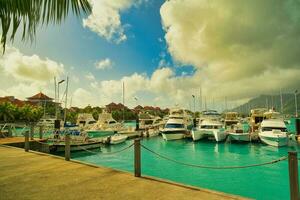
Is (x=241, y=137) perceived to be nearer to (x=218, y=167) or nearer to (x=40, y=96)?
(x=218, y=167)

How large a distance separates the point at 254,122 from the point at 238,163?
27.9 metres

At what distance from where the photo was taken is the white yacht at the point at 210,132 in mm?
34344

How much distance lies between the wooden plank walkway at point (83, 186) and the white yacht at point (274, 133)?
27078 mm

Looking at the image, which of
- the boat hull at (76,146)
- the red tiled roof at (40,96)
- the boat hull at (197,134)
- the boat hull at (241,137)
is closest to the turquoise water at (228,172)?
the boat hull at (76,146)

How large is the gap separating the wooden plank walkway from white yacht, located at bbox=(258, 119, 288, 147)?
27.1 m

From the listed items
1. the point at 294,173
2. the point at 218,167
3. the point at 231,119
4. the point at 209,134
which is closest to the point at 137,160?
the point at 218,167

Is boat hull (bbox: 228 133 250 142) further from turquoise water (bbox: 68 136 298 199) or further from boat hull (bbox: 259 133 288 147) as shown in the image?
turquoise water (bbox: 68 136 298 199)

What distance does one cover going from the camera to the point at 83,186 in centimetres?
602

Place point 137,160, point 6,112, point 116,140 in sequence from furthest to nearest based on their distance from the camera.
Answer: point 6,112 → point 116,140 → point 137,160

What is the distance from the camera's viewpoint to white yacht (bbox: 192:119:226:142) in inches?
1352

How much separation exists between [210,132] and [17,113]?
60272 mm

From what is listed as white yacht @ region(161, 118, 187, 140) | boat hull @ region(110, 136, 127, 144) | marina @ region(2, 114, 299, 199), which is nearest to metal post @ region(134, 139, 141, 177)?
marina @ region(2, 114, 299, 199)

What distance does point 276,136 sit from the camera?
2808 centimetres

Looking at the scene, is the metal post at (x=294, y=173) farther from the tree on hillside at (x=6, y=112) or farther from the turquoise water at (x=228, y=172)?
the tree on hillside at (x=6, y=112)
